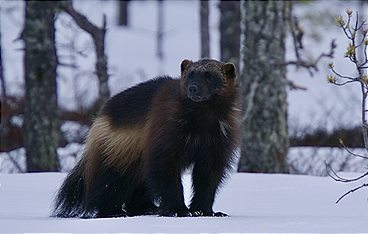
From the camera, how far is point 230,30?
1534 cm

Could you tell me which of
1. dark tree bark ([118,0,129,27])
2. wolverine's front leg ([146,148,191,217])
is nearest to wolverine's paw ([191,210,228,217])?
wolverine's front leg ([146,148,191,217])

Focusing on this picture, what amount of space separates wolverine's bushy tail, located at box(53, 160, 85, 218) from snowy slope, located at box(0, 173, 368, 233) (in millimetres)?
149

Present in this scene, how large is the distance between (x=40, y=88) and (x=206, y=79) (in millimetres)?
5312

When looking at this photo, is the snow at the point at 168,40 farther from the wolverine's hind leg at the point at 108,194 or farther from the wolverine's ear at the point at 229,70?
the wolverine's ear at the point at 229,70

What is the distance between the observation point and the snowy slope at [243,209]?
5605 mm

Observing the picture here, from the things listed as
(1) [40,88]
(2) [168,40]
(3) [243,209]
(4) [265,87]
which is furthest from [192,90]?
(2) [168,40]

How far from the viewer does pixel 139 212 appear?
7406mm

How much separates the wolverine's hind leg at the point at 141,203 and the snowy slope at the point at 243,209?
53 cm

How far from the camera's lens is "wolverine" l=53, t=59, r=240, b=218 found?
6629 mm

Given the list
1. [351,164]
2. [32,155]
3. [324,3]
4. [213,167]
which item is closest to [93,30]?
[32,155]

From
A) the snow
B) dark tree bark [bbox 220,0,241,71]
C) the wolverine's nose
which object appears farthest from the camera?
the snow

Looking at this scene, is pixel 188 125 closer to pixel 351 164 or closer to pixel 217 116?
pixel 217 116

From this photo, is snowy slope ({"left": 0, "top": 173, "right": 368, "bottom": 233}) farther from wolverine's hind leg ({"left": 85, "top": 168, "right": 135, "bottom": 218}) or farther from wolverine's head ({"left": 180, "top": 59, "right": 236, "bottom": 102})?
wolverine's head ({"left": 180, "top": 59, "right": 236, "bottom": 102})

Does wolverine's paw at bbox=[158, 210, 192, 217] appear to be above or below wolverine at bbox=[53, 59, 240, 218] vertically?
below
